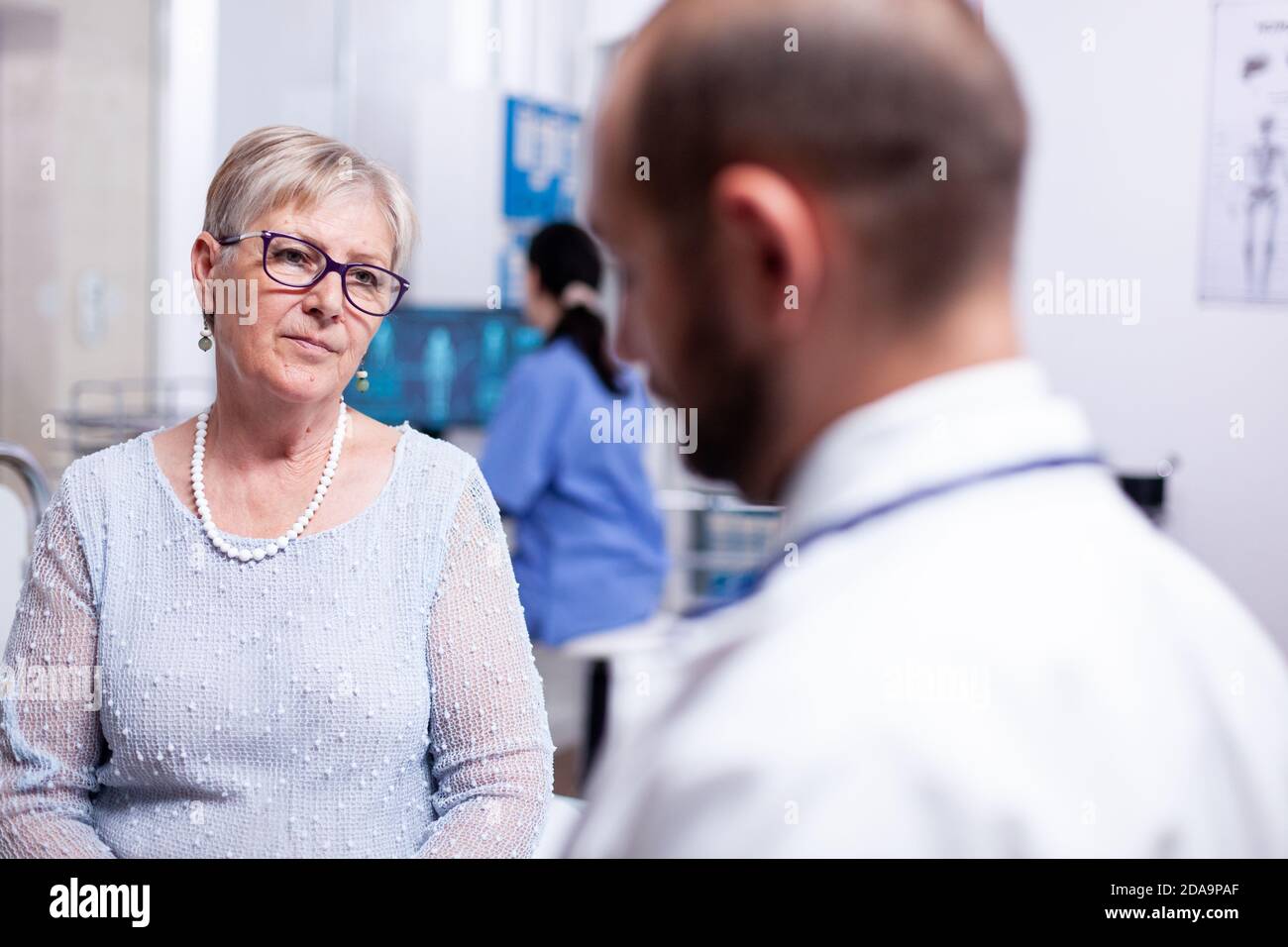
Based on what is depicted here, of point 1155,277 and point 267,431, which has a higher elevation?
point 1155,277

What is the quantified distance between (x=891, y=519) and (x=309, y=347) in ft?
2.92

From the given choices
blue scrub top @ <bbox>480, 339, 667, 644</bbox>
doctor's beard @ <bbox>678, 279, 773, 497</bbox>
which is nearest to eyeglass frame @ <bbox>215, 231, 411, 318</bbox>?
doctor's beard @ <bbox>678, 279, 773, 497</bbox>

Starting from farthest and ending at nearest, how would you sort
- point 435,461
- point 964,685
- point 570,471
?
point 570,471
point 435,461
point 964,685

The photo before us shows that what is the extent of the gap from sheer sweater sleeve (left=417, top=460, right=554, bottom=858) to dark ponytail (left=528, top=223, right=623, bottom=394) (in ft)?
5.43

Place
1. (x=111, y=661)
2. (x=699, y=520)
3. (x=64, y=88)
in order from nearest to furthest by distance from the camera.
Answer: (x=111, y=661) → (x=64, y=88) → (x=699, y=520)

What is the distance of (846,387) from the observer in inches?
20.1

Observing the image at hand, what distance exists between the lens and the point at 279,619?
1.24 meters

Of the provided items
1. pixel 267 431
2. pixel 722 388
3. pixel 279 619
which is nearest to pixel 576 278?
pixel 267 431

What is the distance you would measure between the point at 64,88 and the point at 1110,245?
287 cm

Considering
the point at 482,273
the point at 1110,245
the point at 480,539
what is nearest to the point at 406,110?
the point at 482,273

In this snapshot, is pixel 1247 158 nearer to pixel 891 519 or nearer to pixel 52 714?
pixel 52 714

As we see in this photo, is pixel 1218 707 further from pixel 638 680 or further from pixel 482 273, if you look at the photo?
pixel 482 273

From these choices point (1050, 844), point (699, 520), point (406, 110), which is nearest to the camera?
point (1050, 844)

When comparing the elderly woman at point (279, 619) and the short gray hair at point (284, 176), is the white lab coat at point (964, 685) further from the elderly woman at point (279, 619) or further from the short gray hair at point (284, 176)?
the short gray hair at point (284, 176)
